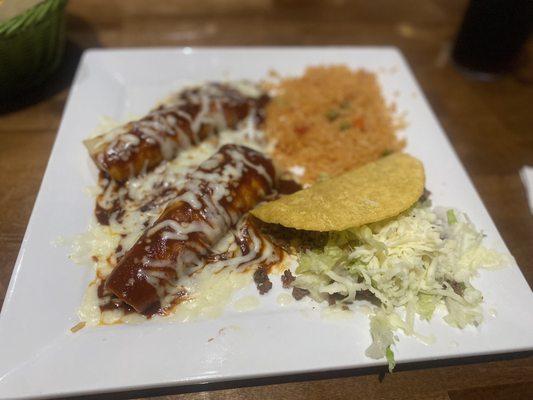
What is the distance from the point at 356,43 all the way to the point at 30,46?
235 centimetres

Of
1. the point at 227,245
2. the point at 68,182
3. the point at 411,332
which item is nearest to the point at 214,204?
the point at 227,245

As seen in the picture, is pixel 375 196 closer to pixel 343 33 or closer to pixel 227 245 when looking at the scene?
pixel 227 245

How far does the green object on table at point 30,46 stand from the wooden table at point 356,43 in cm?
11

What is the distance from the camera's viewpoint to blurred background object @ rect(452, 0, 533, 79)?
2.70m

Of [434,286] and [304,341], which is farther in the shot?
[434,286]

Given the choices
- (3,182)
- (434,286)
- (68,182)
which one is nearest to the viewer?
(434,286)

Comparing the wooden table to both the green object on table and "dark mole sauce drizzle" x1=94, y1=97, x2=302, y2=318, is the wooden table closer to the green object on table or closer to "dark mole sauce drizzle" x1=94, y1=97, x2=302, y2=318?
the green object on table

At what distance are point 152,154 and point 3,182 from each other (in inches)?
29.3

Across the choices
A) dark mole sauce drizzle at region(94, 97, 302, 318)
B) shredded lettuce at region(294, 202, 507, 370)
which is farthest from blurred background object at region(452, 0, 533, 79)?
dark mole sauce drizzle at region(94, 97, 302, 318)

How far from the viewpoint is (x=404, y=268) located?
157 cm

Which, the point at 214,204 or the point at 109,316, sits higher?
the point at 214,204

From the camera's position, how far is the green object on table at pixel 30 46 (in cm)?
202

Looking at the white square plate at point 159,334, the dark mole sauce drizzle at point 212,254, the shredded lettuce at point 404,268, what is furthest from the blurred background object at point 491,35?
the dark mole sauce drizzle at point 212,254

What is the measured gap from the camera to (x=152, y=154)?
204 centimetres
